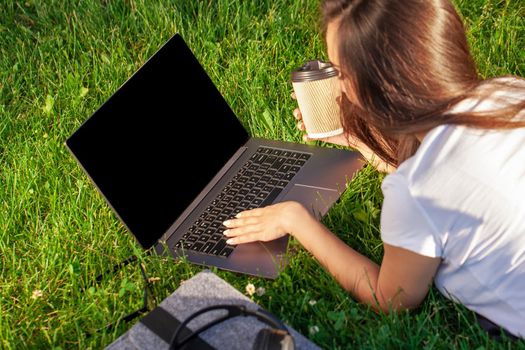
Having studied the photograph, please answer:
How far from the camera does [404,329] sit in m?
2.48

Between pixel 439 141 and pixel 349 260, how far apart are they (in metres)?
0.60

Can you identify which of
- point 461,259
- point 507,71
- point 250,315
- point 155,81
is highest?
point 155,81

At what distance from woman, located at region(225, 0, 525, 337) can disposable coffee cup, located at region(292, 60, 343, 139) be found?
1.15 ft

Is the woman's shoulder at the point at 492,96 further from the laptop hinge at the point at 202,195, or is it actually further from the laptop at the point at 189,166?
the laptop hinge at the point at 202,195

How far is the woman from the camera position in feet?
7.25

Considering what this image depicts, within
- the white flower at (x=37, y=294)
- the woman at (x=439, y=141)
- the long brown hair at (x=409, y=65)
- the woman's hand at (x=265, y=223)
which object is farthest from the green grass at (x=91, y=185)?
the long brown hair at (x=409, y=65)

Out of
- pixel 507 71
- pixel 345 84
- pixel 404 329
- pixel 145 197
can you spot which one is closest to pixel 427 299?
pixel 404 329

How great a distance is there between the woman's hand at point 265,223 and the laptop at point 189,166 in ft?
0.15

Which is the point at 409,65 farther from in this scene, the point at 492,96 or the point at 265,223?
the point at 265,223

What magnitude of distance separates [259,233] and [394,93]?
2.52 ft

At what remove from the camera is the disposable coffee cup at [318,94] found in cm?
274

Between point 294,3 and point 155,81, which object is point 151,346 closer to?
point 155,81

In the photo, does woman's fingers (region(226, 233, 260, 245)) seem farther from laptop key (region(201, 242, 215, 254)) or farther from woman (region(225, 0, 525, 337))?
woman (region(225, 0, 525, 337))

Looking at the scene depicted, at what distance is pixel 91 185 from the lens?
338 centimetres
